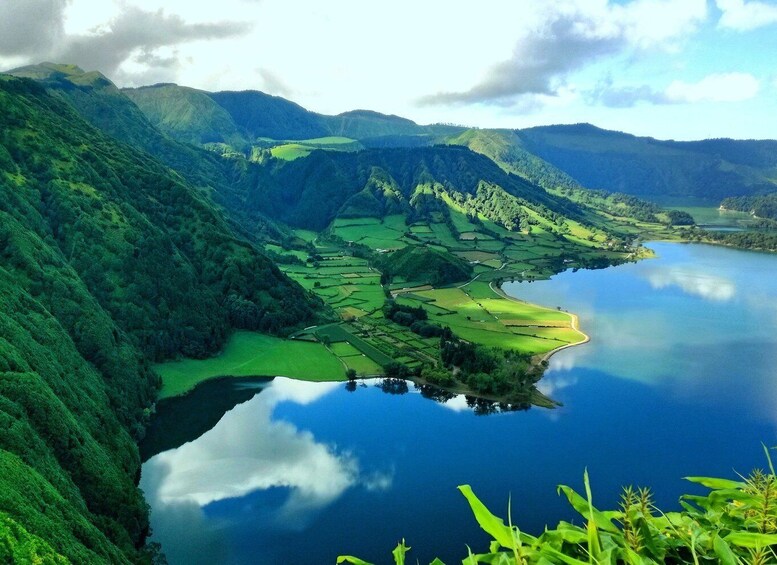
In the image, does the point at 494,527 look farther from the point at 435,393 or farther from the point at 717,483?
the point at 435,393

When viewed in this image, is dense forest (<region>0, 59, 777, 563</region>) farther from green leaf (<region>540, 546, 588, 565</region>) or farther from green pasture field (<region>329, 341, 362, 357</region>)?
green leaf (<region>540, 546, 588, 565</region>)

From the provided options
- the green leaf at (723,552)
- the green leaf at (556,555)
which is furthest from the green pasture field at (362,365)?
the green leaf at (723,552)

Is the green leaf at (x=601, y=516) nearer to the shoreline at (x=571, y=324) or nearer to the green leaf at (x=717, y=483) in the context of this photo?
the green leaf at (x=717, y=483)

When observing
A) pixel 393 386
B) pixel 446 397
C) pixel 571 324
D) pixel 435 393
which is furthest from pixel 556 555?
pixel 571 324

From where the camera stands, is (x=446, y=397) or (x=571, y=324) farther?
(x=571, y=324)

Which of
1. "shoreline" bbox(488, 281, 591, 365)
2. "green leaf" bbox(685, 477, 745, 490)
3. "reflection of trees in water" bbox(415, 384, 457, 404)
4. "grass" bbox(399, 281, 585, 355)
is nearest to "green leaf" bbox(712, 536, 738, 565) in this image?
"green leaf" bbox(685, 477, 745, 490)

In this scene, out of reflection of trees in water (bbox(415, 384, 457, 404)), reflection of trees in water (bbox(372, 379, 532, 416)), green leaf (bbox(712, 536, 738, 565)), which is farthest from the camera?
reflection of trees in water (bbox(415, 384, 457, 404))
